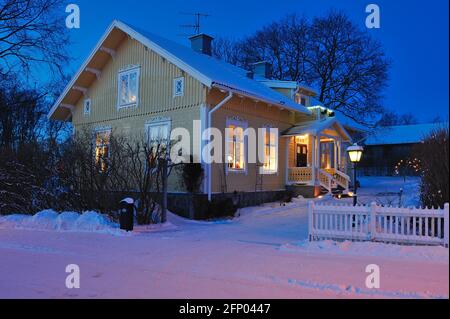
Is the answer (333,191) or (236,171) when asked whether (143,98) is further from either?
(333,191)

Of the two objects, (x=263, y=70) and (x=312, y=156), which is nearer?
(x=312, y=156)

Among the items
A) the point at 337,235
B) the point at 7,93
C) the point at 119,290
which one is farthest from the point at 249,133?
the point at 7,93

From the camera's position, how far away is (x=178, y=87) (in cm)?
1795

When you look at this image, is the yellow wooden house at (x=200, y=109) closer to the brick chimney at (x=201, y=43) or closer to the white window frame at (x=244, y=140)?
the white window frame at (x=244, y=140)

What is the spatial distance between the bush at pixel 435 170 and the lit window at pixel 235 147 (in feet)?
26.4

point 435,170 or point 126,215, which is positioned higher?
point 435,170

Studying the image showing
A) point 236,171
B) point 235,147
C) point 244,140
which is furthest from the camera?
point 244,140

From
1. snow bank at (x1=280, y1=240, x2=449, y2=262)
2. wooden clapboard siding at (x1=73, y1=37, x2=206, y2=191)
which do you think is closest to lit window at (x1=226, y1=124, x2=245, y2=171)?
wooden clapboard siding at (x1=73, y1=37, x2=206, y2=191)

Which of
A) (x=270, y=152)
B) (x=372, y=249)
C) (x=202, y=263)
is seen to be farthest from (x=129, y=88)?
(x=372, y=249)

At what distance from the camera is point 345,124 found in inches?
1109

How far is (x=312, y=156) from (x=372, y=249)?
12.2 m

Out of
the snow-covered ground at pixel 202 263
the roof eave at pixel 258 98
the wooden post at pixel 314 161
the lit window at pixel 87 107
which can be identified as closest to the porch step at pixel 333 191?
the wooden post at pixel 314 161

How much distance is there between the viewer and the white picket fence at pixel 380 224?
9219mm

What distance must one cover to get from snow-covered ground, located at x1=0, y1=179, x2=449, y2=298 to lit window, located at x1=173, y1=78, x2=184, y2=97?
673 cm
